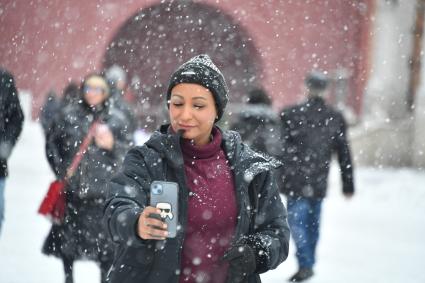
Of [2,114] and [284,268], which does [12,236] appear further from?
[284,268]

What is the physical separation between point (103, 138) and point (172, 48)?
1501 cm

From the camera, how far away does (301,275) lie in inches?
239

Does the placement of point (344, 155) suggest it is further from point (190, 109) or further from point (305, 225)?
point (190, 109)

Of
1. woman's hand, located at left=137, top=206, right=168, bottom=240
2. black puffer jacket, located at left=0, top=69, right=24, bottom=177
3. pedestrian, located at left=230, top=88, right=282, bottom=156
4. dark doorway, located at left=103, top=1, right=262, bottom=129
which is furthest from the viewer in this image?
dark doorway, located at left=103, top=1, right=262, bottom=129

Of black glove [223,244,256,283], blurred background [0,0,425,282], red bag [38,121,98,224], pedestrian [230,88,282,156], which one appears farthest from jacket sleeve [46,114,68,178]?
blurred background [0,0,425,282]

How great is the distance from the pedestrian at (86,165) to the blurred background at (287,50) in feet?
27.3

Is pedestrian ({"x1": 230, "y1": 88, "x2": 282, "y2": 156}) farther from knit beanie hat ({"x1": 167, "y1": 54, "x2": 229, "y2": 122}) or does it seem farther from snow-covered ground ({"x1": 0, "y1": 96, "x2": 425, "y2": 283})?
knit beanie hat ({"x1": 167, "y1": 54, "x2": 229, "y2": 122})

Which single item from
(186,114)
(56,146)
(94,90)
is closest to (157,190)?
(186,114)

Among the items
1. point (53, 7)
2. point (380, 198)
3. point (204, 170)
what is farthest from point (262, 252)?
point (53, 7)

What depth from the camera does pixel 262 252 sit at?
2475mm

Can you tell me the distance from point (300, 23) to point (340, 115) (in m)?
9.91

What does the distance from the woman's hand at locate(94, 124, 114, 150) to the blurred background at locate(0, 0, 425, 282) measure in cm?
851

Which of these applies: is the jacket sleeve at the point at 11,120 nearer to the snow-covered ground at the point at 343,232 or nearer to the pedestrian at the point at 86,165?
the pedestrian at the point at 86,165

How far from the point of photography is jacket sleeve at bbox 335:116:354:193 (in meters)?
6.27
